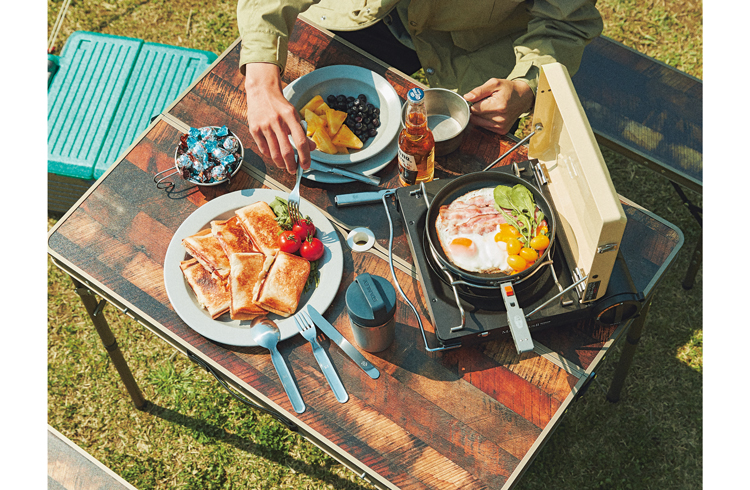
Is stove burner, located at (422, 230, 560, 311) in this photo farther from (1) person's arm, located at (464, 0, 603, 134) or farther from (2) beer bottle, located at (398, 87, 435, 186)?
(1) person's arm, located at (464, 0, 603, 134)

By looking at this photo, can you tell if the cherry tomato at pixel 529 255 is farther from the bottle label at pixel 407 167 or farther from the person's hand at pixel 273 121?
the person's hand at pixel 273 121

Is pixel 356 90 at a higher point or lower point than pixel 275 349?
higher

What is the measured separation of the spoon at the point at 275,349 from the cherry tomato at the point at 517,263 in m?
0.80

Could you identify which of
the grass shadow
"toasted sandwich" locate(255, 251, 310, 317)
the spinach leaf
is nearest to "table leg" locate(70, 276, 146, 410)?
the grass shadow

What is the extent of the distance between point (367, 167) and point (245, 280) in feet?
2.18

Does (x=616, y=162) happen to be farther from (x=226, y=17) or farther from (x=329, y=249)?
(x=226, y=17)

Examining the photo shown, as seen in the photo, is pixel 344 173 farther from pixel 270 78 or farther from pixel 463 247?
pixel 463 247

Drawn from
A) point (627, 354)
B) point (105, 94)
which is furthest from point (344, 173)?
point (105, 94)

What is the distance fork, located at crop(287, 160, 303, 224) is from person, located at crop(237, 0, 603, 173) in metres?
0.05

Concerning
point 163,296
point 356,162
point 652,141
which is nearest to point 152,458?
point 163,296

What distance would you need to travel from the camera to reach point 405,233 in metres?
2.19

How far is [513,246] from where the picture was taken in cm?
185

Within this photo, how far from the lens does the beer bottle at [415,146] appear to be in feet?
6.62

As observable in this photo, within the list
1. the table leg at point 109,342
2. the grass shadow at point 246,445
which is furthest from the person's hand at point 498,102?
the grass shadow at point 246,445
